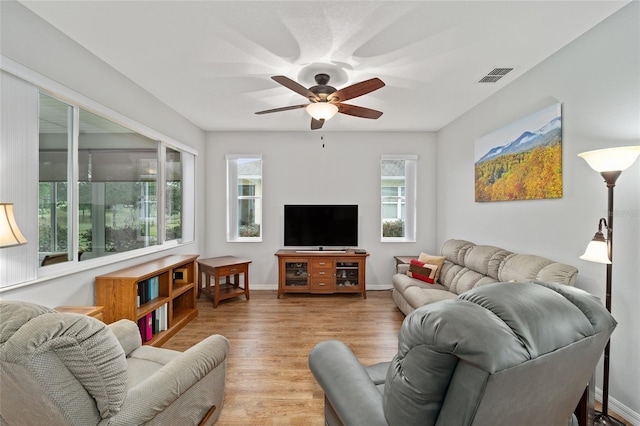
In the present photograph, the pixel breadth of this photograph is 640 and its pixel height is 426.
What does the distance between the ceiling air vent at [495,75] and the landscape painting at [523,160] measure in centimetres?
50

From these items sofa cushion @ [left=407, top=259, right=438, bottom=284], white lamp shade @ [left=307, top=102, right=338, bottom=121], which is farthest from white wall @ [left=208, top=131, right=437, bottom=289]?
white lamp shade @ [left=307, top=102, right=338, bottom=121]

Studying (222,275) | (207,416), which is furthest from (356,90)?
(222,275)

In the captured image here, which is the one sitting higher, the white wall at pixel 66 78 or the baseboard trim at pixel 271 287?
the white wall at pixel 66 78

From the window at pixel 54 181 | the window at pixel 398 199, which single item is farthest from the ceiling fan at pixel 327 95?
the window at pixel 398 199

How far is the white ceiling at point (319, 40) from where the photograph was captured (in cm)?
185

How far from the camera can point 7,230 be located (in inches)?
55.3

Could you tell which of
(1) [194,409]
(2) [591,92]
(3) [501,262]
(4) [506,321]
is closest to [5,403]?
(1) [194,409]

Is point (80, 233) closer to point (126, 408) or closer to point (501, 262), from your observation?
point (126, 408)

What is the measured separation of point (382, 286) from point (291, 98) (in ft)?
10.9

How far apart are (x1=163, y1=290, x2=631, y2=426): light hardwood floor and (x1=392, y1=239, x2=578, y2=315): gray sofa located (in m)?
0.47

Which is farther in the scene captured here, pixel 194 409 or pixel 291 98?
pixel 291 98

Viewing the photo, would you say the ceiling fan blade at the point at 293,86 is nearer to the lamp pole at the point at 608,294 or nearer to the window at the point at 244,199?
the lamp pole at the point at 608,294

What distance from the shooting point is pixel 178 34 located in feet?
6.95

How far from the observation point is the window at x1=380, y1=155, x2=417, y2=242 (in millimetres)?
4836
